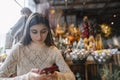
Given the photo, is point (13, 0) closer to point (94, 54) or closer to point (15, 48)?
point (94, 54)

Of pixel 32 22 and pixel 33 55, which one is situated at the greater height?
pixel 32 22

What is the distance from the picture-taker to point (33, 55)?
815 mm

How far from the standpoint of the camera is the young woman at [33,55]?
31.5 inches

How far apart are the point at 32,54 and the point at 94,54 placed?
1773mm

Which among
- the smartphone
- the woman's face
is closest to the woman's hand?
the smartphone

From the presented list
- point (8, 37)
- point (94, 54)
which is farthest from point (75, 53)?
point (8, 37)

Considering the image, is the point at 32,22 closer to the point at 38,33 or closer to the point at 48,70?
the point at 38,33

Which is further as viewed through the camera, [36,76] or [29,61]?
[29,61]

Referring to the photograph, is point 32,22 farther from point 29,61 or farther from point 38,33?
point 29,61

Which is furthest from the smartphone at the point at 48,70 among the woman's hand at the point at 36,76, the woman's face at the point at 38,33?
the woman's face at the point at 38,33

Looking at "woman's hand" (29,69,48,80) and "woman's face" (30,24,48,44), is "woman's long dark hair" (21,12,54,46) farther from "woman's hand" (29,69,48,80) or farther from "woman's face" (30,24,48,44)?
"woman's hand" (29,69,48,80)

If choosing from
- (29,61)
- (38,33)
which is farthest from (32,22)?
(29,61)

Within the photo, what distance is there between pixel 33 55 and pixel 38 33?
9 cm

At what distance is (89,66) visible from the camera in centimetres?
267
